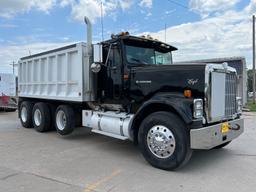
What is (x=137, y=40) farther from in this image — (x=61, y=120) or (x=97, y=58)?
(x=61, y=120)

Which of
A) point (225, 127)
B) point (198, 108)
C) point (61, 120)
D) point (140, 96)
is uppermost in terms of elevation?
point (140, 96)

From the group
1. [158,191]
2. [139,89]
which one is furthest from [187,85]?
[158,191]

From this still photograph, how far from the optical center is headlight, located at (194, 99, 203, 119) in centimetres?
540

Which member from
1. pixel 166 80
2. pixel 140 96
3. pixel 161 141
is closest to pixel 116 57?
pixel 140 96

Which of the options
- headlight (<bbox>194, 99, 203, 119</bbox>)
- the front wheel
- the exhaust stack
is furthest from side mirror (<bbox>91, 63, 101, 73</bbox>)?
headlight (<bbox>194, 99, 203, 119</bbox>)

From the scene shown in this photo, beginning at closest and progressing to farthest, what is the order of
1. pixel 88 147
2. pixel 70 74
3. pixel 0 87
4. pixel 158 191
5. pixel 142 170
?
pixel 158 191 < pixel 142 170 < pixel 88 147 < pixel 70 74 < pixel 0 87

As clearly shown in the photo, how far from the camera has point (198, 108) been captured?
17.8 feet

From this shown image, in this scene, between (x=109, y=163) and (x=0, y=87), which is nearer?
(x=109, y=163)

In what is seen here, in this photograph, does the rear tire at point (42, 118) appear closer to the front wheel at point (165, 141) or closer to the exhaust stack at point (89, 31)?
the exhaust stack at point (89, 31)

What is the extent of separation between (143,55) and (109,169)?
3.04 meters

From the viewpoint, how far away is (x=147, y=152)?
5898 millimetres

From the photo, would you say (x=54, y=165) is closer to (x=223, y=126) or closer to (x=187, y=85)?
(x=187, y=85)

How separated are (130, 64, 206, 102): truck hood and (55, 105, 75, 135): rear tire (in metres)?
2.43

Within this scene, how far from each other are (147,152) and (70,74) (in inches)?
149
